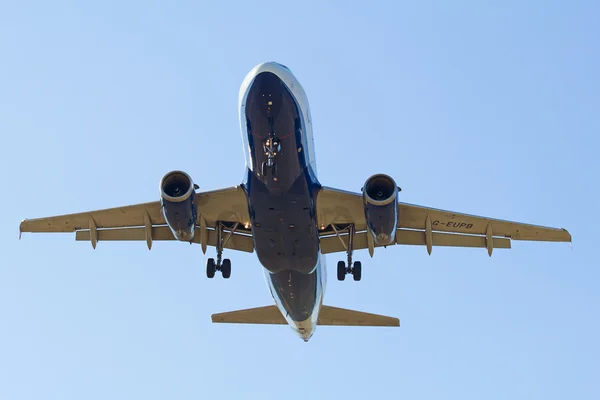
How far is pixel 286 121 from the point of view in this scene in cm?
2478

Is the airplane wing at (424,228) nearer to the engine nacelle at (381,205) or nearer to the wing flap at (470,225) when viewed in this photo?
the wing flap at (470,225)

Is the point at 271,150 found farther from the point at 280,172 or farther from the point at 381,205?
the point at 381,205

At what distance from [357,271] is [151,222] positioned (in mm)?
7318

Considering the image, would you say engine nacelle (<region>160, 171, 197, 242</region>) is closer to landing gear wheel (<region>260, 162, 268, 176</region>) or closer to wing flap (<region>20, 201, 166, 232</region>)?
Result: landing gear wheel (<region>260, 162, 268, 176</region>)

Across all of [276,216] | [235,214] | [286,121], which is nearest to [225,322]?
[235,214]

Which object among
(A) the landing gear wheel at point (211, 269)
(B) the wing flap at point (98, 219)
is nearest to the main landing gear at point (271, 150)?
(B) the wing flap at point (98, 219)

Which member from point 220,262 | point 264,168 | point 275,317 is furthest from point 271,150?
point 275,317

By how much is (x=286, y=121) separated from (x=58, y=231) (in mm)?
10231

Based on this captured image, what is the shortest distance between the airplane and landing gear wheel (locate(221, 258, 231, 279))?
0.12 ft

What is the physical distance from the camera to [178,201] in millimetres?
26047

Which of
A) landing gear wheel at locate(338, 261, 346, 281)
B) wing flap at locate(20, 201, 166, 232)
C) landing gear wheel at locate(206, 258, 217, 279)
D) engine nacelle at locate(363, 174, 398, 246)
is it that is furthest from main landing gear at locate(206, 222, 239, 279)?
engine nacelle at locate(363, 174, 398, 246)

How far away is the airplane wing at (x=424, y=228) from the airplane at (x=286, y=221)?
34 millimetres

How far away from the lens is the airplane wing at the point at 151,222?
29.0 metres

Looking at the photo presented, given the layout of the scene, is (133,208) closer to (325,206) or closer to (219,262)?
(219,262)
